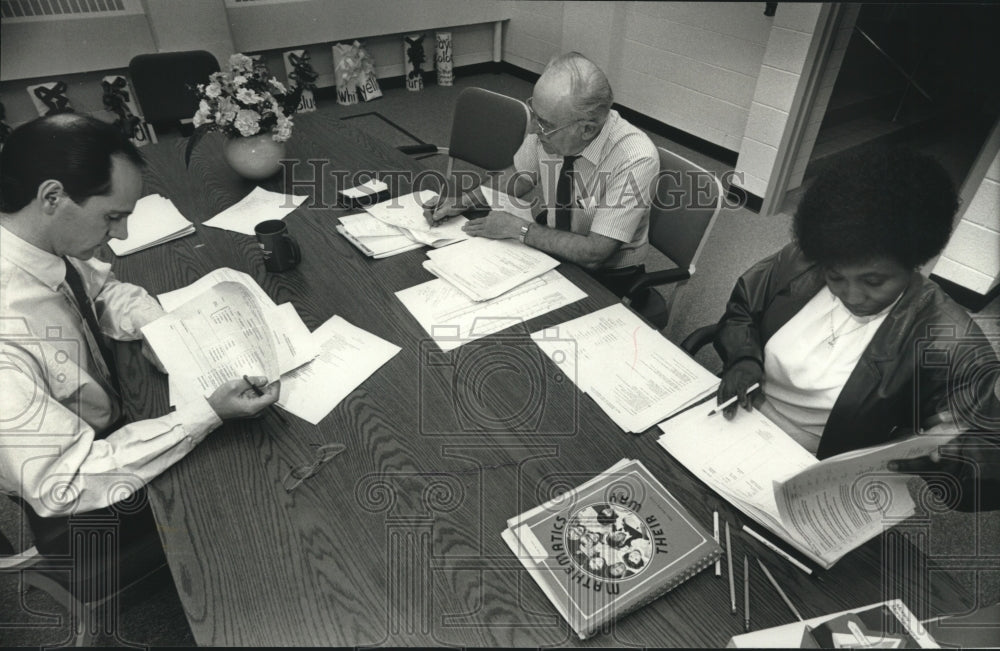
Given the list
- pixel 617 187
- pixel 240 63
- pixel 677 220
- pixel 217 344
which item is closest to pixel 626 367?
pixel 617 187

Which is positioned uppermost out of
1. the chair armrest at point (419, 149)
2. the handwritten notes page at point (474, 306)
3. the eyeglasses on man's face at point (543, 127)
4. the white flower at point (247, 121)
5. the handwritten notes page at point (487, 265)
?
the eyeglasses on man's face at point (543, 127)

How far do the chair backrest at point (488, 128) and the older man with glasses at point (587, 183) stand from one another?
0.52 m

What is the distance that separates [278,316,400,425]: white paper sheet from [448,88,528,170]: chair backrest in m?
1.44

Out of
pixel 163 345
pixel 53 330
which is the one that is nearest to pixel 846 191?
pixel 163 345

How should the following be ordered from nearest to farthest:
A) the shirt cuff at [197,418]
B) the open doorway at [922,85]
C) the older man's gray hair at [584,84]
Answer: the shirt cuff at [197,418]
the older man's gray hair at [584,84]
the open doorway at [922,85]

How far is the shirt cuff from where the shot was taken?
1.12m

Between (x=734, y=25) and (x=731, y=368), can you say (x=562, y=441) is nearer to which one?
(x=731, y=368)

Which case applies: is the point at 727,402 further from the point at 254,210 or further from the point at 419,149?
the point at 419,149

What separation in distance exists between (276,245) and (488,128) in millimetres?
1386

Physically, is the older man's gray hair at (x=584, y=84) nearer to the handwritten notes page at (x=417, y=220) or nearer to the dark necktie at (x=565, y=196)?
the dark necktie at (x=565, y=196)

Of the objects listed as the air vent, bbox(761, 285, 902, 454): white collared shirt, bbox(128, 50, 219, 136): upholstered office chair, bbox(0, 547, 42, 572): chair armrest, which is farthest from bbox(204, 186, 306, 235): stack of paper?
the air vent

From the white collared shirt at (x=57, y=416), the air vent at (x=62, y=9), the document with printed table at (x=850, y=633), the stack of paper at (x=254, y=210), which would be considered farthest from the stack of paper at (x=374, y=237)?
the air vent at (x=62, y=9)

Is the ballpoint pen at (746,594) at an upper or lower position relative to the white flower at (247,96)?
lower

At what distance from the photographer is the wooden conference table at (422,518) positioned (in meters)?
0.90
